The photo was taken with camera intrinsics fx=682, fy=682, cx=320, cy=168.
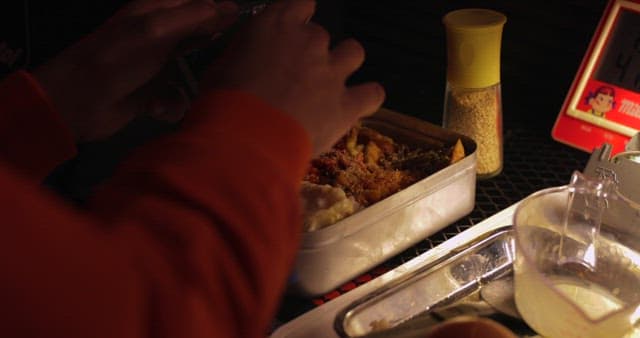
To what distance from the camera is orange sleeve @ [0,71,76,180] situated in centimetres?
63

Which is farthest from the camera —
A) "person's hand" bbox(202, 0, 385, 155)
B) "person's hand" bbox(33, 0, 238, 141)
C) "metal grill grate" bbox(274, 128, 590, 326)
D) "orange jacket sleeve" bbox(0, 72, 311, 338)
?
"metal grill grate" bbox(274, 128, 590, 326)

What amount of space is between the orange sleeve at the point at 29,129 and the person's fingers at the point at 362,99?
300mm

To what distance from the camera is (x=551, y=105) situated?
3.62 feet

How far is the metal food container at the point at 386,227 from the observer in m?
0.70

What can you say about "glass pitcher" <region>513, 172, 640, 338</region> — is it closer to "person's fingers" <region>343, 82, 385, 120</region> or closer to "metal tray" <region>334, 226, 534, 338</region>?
"metal tray" <region>334, 226, 534, 338</region>

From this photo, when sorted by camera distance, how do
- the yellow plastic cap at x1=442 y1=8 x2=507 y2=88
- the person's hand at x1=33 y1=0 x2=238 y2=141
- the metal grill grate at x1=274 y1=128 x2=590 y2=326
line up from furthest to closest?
1. the yellow plastic cap at x1=442 y1=8 x2=507 y2=88
2. the metal grill grate at x1=274 y1=128 x2=590 y2=326
3. the person's hand at x1=33 y1=0 x2=238 y2=141

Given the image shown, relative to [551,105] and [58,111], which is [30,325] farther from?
[551,105]

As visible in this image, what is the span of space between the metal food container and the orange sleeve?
10.1 inches

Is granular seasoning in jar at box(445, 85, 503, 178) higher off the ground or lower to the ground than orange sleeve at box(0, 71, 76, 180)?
lower

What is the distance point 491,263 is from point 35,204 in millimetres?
549

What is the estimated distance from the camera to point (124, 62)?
2.08 ft

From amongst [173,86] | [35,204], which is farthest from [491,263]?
[35,204]

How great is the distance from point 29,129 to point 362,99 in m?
0.33

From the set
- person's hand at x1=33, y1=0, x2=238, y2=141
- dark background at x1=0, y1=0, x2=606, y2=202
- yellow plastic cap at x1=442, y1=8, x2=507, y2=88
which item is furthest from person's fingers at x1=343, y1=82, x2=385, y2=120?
dark background at x1=0, y1=0, x2=606, y2=202
